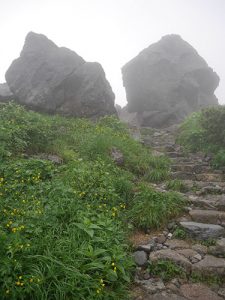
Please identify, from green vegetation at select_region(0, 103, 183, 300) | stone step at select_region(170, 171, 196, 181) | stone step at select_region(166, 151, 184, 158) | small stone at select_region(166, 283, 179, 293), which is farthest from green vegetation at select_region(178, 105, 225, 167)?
small stone at select_region(166, 283, 179, 293)

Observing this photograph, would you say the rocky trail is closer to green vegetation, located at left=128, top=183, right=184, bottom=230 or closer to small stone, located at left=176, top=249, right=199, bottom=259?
small stone, located at left=176, top=249, right=199, bottom=259

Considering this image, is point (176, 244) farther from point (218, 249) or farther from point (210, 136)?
point (210, 136)

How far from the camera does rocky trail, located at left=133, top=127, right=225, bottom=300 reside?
5738 mm

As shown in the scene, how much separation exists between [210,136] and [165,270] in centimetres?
861

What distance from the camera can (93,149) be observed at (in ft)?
37.3

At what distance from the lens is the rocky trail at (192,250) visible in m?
5.74

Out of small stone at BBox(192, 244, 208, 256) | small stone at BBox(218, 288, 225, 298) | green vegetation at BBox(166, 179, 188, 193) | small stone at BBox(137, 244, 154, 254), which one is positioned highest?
green vegetation at BBox(166, 179, 188, 193)

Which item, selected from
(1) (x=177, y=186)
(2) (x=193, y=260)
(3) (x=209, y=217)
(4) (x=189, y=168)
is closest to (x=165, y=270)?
(2) (x=193, y=260)

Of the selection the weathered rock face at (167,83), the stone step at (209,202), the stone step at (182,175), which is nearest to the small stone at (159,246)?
the stone step at (209,202)

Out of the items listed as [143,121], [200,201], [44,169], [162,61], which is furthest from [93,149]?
[162,61]

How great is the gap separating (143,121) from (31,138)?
18.5 m

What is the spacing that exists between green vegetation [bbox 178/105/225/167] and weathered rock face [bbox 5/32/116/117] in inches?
228

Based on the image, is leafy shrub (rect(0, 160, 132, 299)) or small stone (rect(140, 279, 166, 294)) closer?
leafy shrub (rect(0, 160, 132, 299))

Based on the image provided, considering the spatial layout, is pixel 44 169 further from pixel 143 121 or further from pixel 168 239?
pixel 143 121
